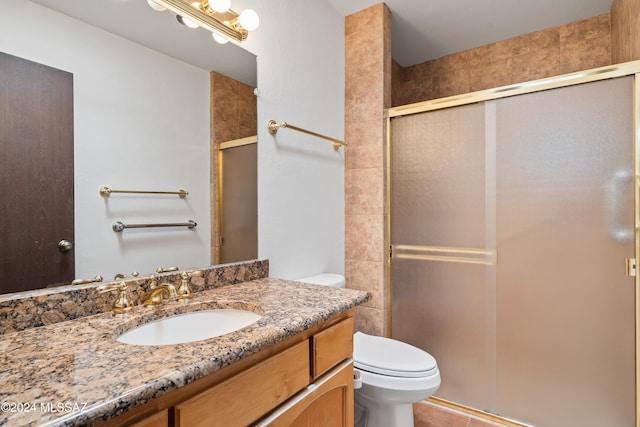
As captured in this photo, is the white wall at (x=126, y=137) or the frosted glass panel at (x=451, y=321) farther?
the frosted glass panel at (x=451, y=321)

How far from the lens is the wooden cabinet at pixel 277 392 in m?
0.60

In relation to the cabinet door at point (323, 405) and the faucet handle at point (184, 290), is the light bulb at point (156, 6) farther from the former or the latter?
the cabinet door at point (323, 405)

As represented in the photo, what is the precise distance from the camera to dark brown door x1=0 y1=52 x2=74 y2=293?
2.56 feet

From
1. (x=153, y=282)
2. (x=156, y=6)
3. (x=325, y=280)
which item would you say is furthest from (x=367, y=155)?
(x=153, y=282)

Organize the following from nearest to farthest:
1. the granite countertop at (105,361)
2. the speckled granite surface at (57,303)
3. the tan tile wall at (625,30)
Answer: the granite countertop at (105,361)
the speckled granite surface at (57,303)
the tan tile wall at (625,30)

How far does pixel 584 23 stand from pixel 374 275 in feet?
7.37

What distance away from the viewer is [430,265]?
1.96 metres

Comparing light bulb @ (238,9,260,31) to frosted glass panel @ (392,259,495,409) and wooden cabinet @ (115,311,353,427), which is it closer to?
wooden cabinet @ (115,311,353,427)

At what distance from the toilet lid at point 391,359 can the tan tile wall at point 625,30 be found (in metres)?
1.84

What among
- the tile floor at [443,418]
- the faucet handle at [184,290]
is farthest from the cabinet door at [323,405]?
the tile floor at [443,418]

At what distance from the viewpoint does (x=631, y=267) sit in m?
1.48

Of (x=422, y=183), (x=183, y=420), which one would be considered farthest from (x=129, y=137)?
(x=422, y=183)

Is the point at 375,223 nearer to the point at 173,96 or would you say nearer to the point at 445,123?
the point at 445,123

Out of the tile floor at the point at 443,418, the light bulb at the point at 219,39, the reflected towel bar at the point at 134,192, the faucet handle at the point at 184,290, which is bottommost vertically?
the tile floor at the point at 443,418
